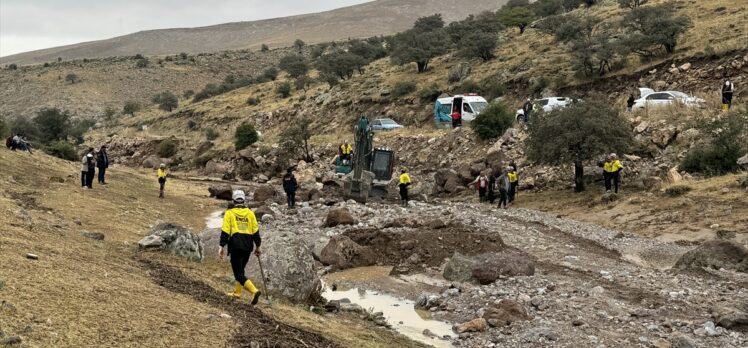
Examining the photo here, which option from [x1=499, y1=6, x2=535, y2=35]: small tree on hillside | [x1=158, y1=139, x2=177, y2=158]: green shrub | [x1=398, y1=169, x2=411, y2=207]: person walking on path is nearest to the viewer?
[x1=398, y1=169, x2=411, y2=207]: person walking on path

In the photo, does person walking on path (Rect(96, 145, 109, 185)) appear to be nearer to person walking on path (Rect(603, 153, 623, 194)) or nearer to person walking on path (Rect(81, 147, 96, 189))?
person walking on path (Rect(81, 147, 96, 189))

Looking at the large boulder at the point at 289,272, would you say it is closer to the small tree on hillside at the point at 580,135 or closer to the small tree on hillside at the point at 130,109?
the small tree on hillside at the point at 580,135

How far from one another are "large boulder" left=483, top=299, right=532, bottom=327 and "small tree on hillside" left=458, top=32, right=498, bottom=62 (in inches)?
1812

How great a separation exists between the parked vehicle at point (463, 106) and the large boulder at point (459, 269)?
2384 cm

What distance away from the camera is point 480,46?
55.5 metres

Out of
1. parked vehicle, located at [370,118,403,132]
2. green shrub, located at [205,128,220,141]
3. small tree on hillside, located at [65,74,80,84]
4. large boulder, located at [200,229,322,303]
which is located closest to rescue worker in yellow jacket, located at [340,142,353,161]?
parked vehicle, located at [370,118,403,132]

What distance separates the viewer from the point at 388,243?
60.1 feet

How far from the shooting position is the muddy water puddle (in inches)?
451

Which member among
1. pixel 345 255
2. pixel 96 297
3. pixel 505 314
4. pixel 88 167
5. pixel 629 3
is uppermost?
pixel 629 3

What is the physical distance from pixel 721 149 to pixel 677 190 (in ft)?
11.5

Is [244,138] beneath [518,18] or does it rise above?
beneath

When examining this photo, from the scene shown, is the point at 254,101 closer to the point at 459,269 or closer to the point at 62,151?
the point at 62,151

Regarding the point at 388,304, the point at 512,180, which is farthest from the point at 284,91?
the point at 388,304

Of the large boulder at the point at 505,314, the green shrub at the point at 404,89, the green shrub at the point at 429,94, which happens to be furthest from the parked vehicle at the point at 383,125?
the large boulder at the point at 505,314
